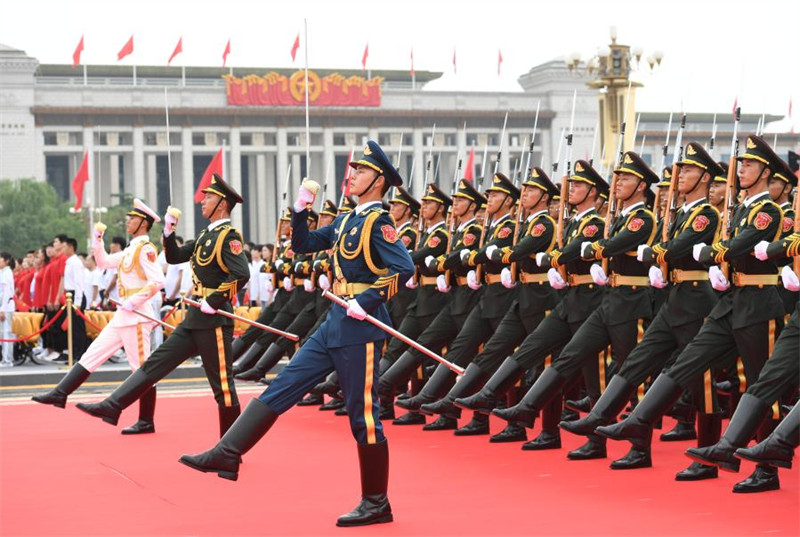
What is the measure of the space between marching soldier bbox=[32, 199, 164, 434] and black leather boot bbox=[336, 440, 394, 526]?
364 centimetres

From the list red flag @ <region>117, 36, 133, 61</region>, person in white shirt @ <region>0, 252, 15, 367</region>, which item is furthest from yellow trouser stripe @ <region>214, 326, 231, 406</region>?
red flag @ <region>117, 36, 133, 61</region>

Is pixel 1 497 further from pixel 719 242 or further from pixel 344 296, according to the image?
pixel 719 242

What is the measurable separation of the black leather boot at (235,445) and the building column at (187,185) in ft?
231

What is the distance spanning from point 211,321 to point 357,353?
2.51 metres

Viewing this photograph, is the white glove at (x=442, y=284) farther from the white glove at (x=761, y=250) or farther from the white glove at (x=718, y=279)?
the white glove at (x=761, y=250)

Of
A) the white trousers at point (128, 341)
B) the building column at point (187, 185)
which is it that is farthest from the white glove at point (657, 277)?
the building column at point (187, 185)

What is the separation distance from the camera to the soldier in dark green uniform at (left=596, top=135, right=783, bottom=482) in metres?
6.78

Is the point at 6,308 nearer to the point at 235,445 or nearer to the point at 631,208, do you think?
the point at 631,208

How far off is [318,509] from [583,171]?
10.3 feet

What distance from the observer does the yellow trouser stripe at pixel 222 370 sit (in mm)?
8391

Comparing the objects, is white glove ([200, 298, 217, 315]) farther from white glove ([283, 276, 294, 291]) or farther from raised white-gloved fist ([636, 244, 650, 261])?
white glove ([283, 276, 294, 291])

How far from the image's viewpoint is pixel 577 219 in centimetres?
846

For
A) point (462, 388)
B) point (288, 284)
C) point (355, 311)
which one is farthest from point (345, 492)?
point (288, 284)

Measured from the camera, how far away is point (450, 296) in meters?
9.94
